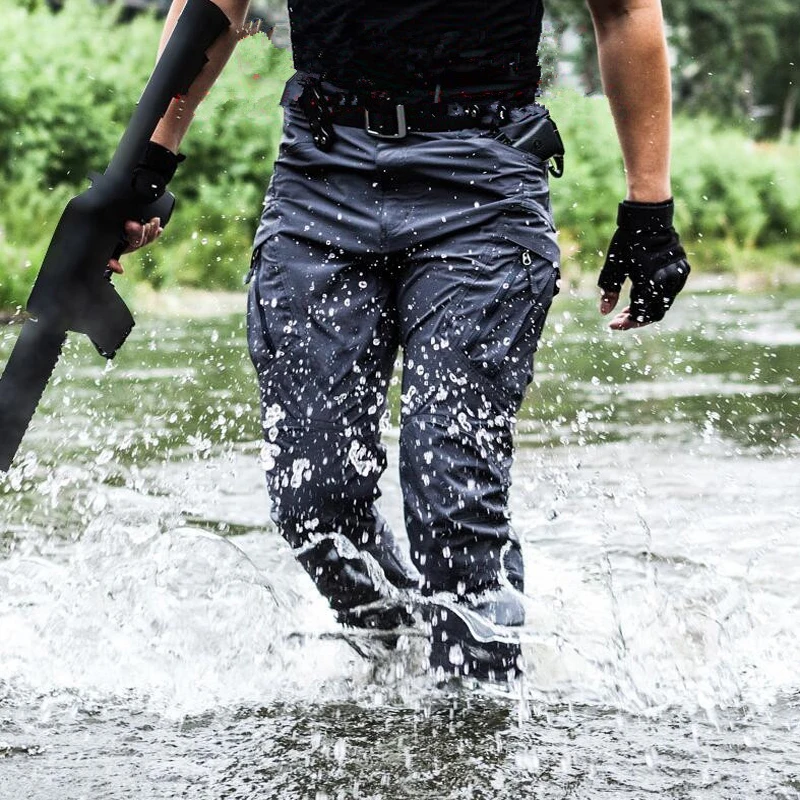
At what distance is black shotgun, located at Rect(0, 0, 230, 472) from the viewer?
Answer: 101 inches

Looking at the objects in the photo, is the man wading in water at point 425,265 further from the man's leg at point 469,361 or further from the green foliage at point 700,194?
the green foliage at point 700,194

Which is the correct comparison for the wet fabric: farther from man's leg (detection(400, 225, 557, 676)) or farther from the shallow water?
the shallow water

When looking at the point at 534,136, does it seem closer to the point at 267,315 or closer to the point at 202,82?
the point at 267,315

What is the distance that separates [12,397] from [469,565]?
92 cm

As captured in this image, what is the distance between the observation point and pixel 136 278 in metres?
10.6

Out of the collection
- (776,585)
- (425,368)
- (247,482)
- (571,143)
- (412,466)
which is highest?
(425,368)

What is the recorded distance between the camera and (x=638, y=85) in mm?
2824

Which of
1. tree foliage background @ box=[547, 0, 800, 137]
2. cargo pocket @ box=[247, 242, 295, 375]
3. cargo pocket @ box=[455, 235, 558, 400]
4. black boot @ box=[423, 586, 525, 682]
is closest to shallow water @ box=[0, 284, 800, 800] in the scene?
black boot @ box=[423, 586, 525, 682]

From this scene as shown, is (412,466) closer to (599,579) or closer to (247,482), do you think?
(599,579)

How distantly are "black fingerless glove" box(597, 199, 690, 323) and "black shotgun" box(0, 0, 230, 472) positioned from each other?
3.08 feet

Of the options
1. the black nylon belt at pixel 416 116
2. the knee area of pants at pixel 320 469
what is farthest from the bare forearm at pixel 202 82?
the knee area of pants at pixel 320 469

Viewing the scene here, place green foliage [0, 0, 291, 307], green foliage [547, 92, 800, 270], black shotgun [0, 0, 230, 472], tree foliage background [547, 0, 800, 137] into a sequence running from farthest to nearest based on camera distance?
1. tree foliage background [547, 0, 800, 137]
2. green foliage [547, 92, 800, 270]
3. green foliage [0, 0, 291, 307]
4. black shotgun [0, 0, 230, 472]

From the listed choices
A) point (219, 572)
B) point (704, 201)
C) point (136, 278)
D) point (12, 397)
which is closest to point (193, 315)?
point (136, 278)

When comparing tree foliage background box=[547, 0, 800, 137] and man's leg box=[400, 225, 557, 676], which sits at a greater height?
man's leg box=[400, 225, 557, 676]
